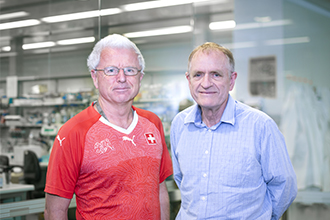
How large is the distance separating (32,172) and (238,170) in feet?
7.35

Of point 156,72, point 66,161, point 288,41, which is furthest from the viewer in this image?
point 288,41

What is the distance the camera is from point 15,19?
119 inches

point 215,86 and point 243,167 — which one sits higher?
point 215,86

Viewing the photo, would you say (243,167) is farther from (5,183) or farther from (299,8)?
(299,8)

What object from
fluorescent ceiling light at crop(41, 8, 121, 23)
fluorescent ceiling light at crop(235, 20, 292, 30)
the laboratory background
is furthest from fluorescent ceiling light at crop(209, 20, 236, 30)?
fluorescent ceiling light at crop(41, 8, 121, 23)

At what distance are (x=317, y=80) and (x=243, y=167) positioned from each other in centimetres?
360

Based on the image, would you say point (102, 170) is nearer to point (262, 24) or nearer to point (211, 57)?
point (211, 57)

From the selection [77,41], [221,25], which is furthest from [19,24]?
[221,25]

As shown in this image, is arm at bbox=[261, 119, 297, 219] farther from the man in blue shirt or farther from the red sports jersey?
the red sports jersey

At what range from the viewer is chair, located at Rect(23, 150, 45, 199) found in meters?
2.97

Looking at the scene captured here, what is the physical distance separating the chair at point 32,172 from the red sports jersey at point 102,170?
1.65 metres

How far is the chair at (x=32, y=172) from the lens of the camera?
117 inches

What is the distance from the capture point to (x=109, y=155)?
1.49m

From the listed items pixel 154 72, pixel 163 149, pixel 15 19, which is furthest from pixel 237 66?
pixel 163 149
